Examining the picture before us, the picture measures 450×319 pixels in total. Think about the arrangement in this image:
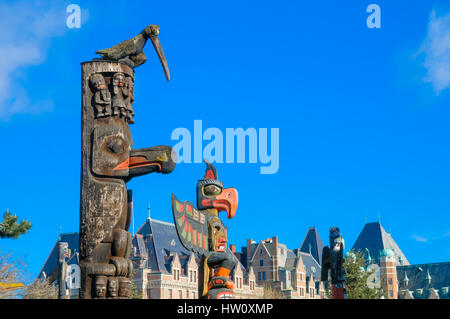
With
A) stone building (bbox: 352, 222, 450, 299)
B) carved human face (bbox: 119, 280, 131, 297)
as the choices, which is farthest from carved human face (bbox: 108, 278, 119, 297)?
stone building (bbox: 352, 222, 450, 299)

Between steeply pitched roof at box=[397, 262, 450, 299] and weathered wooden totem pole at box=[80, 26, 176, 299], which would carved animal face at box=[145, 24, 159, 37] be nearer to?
weathered wooden totem pole at box=[80, 26, 176, 299]

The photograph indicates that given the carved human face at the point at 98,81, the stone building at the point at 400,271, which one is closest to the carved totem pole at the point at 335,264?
the carved human face at the point at 98,81

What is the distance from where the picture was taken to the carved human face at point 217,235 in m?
15.5

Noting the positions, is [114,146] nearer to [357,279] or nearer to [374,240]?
[357,279]

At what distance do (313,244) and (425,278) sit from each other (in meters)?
Result: 14.8

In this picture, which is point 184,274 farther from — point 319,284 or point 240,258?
point 319,284

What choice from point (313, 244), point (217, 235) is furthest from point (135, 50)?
point (313, 244)

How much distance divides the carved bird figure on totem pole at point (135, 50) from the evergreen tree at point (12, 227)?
31.8 feet

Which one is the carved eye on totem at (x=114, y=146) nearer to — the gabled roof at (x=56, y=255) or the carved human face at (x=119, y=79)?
Result: the carved human face at (x=119, y=79)

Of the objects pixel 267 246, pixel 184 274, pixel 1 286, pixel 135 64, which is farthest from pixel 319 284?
pixel 135 64

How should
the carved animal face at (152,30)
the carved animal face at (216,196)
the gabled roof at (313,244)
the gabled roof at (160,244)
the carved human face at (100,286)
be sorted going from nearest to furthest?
the carved human face at (100,286), the carved animal face at (152,30), the carved animal face at (216,196), the gabled roof at (160,244), the gabled roof at (313,244)

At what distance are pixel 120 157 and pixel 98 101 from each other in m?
1.07

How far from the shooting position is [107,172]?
10078 mm

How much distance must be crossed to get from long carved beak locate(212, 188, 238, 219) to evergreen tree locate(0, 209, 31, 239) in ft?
21.1
